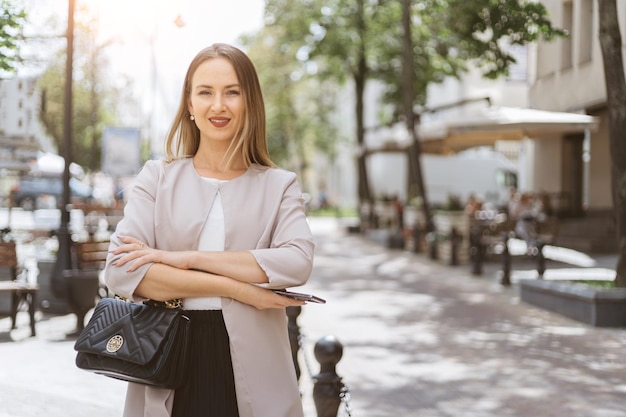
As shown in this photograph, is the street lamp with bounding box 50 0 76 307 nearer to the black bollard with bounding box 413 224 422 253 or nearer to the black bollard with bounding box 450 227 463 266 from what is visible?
the black bollard with bounding box 450 227 463 266

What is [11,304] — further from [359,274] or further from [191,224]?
[359,274]

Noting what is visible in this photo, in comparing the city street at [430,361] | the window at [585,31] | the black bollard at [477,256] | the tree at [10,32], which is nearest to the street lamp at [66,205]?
the city street at [430,361]

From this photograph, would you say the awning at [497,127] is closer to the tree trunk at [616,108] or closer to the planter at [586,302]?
the tree trunk at [616,108]

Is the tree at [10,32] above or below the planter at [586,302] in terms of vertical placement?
above

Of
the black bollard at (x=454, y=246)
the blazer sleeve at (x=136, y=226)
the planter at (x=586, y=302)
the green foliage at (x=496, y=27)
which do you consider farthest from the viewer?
the black bollard at (x=454, y=246)

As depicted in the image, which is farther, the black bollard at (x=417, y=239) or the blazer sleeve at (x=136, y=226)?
the black bollard at (x=417, y=239)

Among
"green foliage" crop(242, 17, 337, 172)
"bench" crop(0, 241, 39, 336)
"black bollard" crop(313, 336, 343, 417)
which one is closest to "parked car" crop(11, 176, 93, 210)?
"green foliage" crop(242, 17, 337, 172)

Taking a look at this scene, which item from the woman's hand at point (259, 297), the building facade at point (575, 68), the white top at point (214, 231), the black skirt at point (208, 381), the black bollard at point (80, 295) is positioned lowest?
the black bollard at point (80, 295)

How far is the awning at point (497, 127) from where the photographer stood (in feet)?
41.1

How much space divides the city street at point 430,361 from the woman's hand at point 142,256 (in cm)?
264

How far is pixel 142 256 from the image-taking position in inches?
100

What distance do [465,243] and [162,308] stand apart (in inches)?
730

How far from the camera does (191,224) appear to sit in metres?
2.62

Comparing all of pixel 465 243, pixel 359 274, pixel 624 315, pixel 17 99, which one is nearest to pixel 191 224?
pixel 17 99
